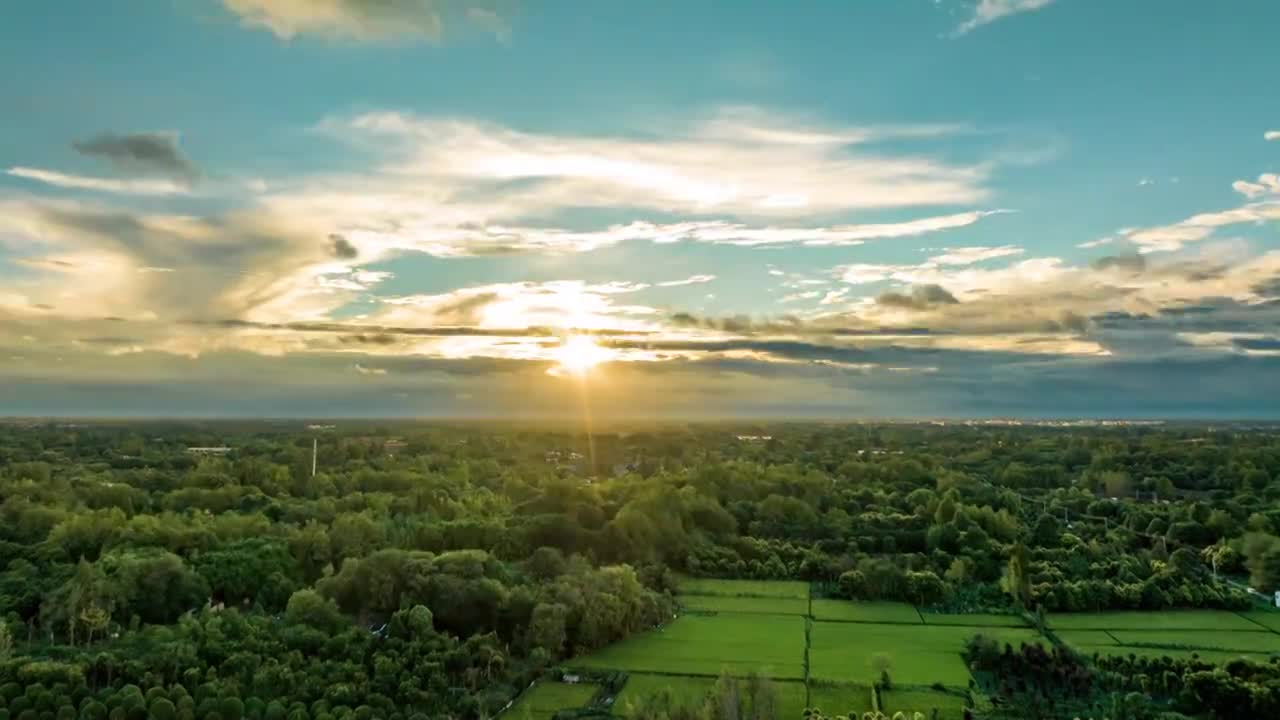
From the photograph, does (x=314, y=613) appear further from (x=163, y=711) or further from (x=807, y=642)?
(x=807, y=642)

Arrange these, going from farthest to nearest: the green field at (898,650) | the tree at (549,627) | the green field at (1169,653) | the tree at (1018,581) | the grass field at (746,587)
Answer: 1. the grass field at (746,587)
2. the tree at (1018,581)
3. the green field at (1169,653)
4. the tree at (549,627)
5. the green field at (898,650)

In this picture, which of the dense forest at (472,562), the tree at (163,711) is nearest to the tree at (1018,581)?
the dense forest at (472,562)

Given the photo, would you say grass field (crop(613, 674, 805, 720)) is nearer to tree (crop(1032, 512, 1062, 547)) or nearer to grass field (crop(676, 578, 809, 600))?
grass field (crop(676, 578, 809, 600))

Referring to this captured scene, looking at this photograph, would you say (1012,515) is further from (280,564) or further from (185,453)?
(185,453)

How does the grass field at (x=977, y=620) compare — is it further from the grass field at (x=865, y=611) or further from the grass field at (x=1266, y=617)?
the grass field at (x=1266, y=617)

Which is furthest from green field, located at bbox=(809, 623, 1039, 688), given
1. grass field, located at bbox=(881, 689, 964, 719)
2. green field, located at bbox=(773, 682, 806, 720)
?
green field, located at bbox=(773, 682, 806, 720)

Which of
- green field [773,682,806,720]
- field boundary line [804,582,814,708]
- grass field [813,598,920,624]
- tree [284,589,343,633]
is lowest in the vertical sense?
grass field [813,598,920,624]

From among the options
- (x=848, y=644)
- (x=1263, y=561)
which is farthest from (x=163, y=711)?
(x=1263, y=561)
